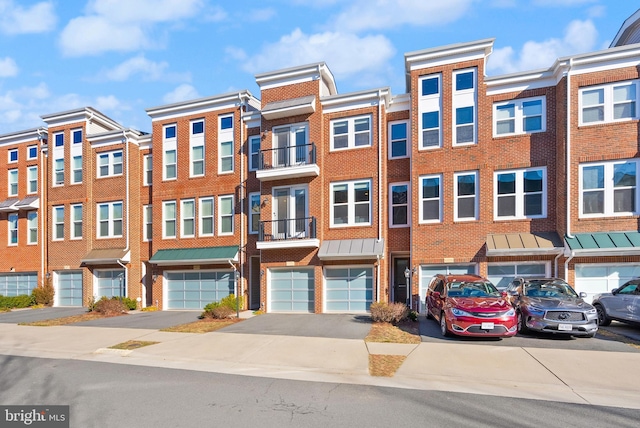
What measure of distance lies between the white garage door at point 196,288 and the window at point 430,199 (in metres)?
9.33

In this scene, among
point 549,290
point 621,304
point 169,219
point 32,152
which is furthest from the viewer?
point 32,152

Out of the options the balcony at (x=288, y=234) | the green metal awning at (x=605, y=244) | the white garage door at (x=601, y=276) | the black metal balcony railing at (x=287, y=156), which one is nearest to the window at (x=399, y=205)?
the balcony at (x=288, y=234)

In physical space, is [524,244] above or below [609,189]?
below

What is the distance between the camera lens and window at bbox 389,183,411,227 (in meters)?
16.6

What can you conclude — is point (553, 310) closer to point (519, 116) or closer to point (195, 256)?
point (519, 116)

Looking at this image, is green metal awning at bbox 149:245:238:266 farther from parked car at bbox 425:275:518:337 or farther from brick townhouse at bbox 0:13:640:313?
parked car at bbox 425:275:518:337

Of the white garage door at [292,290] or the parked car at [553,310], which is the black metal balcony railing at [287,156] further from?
the parked car at [553,310]

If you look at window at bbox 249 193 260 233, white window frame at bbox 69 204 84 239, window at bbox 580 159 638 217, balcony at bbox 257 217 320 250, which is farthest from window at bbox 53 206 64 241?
window at bbox 580 159 638 217

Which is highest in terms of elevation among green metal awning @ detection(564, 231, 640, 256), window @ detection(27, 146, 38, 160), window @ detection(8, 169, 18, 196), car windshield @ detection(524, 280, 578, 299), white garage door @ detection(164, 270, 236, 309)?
window @ detection(27, 146, 38, 160)

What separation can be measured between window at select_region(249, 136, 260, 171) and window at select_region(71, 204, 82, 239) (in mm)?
10702

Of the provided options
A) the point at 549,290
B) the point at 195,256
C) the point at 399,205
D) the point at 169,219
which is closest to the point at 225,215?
the point at 195,256

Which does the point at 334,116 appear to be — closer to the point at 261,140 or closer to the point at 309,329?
the point at 261,140

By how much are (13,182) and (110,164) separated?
7.81 meters

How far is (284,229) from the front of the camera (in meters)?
17.4
